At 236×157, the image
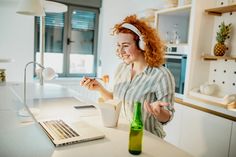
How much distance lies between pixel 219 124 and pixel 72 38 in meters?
3.26

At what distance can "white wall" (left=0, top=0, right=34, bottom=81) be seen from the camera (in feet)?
12.2

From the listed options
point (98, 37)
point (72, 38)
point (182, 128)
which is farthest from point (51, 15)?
point (182, 128)

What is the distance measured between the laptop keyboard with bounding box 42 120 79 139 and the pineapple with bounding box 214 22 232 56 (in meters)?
1.68

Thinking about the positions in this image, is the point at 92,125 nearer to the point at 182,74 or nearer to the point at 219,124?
the point at 219,124

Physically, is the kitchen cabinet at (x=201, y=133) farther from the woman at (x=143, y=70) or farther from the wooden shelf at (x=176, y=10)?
the wooden shelf at (x=176, y=10)

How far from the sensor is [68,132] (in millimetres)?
1191

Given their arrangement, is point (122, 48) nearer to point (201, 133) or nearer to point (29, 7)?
point (29, 7)

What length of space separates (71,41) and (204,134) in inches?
123

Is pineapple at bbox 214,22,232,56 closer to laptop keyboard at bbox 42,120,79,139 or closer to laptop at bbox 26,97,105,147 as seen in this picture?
laptop at bbox 26,97,105,147

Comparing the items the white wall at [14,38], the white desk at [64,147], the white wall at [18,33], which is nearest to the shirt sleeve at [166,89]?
the white desk at [64,147]

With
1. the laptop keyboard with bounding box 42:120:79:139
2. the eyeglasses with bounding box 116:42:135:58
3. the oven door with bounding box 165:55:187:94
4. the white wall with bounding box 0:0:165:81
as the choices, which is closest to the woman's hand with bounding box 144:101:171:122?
the laptop keyboard with bounding box 42:120:79:139

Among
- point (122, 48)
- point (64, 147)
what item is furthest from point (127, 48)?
point (64, 147)

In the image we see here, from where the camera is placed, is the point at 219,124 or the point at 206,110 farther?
the point at 206,110

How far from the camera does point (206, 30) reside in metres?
2.43
